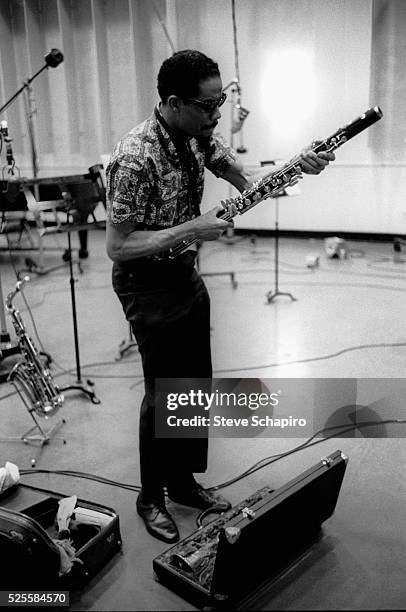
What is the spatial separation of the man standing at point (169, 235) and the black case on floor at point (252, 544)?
239mm

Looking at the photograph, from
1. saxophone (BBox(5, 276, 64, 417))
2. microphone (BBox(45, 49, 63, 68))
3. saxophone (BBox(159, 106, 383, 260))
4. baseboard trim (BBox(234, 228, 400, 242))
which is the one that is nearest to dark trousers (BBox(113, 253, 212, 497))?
saxophone (BBox(159, 106, 383, 260))

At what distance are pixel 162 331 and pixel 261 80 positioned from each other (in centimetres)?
692

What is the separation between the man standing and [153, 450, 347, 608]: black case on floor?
0.78 feet

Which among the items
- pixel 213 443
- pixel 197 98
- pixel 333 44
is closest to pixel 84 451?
pixel 213 443

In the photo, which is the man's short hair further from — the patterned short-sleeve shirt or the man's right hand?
the man's right hand

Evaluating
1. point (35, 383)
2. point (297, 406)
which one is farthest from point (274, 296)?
point (35, 383)

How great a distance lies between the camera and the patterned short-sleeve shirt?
2.11m

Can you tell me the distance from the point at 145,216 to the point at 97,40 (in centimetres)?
656

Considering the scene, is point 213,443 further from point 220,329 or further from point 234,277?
point 234,277

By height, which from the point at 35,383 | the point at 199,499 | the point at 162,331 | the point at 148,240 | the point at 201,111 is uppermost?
the point at 201,111

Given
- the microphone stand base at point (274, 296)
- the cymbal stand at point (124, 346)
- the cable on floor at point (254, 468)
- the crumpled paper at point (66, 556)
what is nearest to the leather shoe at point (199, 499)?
the cable on floor at point (254, 468)

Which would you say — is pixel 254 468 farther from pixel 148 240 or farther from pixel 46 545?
pixel 148 240

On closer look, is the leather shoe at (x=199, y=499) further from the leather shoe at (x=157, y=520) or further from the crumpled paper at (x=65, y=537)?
the crumpled paper at (x=65, y=537)

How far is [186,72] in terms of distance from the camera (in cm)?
203
